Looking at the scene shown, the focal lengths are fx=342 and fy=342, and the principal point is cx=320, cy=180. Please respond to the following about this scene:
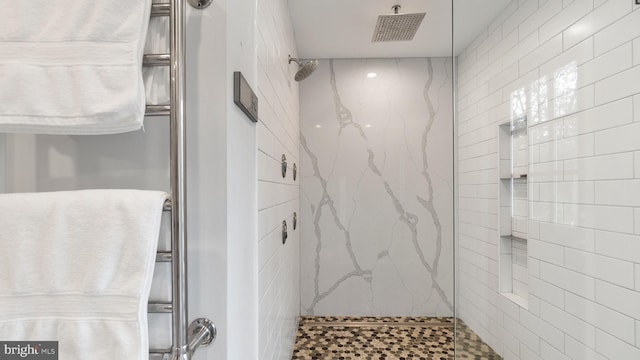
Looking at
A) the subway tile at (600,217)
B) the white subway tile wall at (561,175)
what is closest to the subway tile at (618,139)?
the white subway tile wall at (561,175)

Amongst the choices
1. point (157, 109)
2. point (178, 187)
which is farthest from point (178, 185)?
point (157, 109)

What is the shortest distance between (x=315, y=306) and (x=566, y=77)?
2393 mm

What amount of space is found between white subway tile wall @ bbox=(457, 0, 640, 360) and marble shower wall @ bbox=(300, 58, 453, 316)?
98 centimetres

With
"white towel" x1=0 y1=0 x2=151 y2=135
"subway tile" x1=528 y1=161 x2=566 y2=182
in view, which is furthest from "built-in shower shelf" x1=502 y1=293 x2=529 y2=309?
"white towel" x1=0 y1=0 x2=151 y2=135

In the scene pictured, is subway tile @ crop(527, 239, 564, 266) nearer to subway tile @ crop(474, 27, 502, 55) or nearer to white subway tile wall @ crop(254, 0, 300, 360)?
subway tile @ crop(474, 27, 502, 55)

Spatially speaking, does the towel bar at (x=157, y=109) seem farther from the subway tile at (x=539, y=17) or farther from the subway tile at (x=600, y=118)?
the subway tile at (x=539, y=17)

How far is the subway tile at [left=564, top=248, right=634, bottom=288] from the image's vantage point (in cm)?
121

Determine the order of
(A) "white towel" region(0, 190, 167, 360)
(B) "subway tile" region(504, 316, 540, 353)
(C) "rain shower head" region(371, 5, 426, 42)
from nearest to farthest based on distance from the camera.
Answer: (A) "white towel" region(0, 190, 167, 360) → (B) "subway tile" region(504, 316, 540, 353) → (C) "rain shower head" region(371, 5, 426, 42)

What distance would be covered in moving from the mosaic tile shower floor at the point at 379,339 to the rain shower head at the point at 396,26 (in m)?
1.87

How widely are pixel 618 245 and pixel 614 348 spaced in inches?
15.1

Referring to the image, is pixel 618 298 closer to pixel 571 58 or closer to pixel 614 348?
pixel 614 348

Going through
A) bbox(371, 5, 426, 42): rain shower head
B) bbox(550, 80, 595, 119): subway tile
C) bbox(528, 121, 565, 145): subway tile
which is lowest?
A: bbox(528, 121, 565, 145): subway tile

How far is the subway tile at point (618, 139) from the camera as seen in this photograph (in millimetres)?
1185

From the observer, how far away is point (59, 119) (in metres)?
0.61
